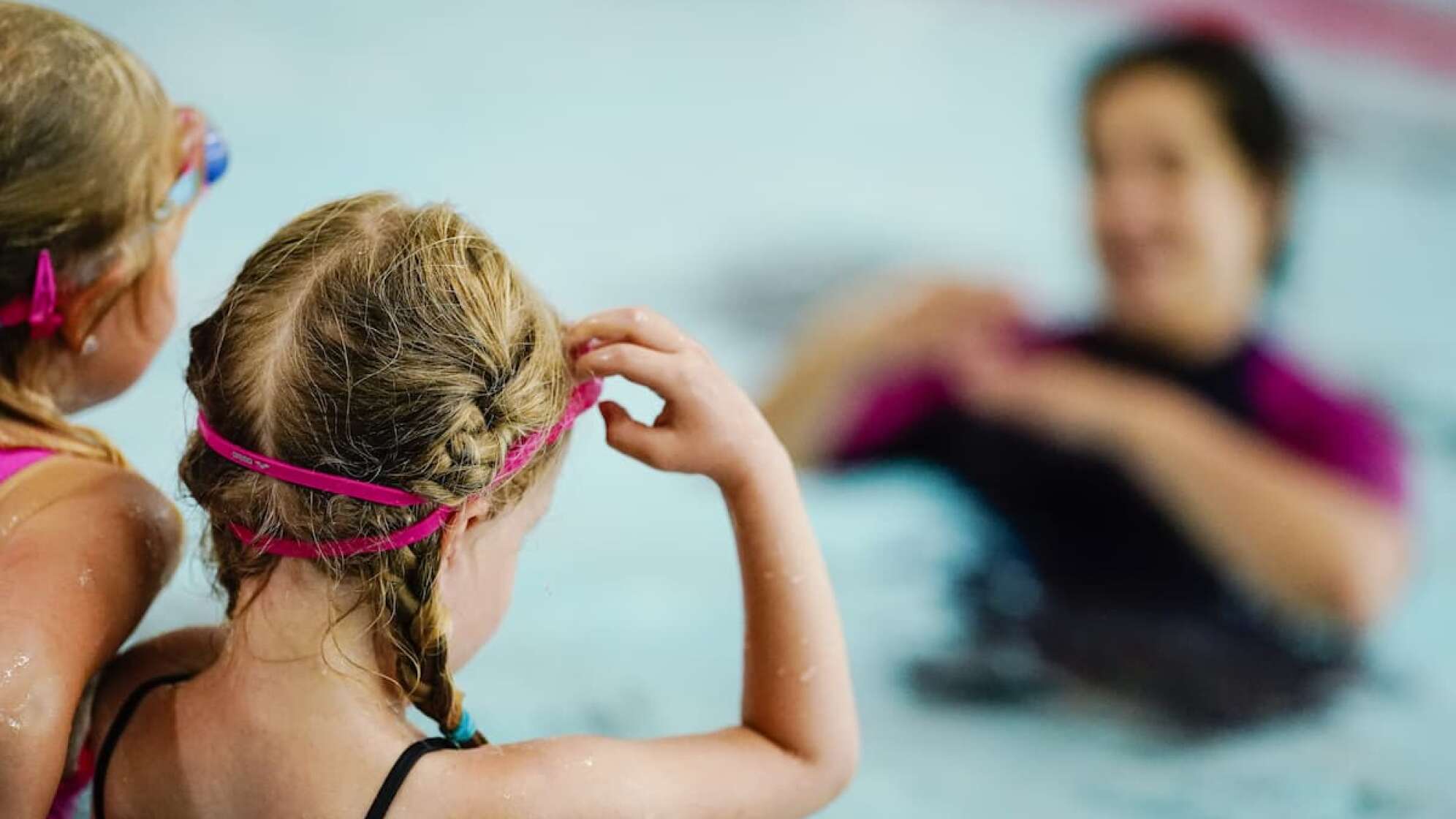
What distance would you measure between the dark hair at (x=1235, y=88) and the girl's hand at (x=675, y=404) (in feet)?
6.60

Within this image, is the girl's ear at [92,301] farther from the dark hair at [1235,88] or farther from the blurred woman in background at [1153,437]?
the dark hair at [1235,88]

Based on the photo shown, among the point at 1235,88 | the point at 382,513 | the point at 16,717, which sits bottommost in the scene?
the point at 16,717

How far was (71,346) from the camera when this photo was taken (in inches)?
41.7

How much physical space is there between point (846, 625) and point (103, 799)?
148cm

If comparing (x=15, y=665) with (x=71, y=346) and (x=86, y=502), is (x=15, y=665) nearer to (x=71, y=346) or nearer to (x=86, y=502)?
(x=86, y=502)

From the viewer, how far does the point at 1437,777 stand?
2.08 meters

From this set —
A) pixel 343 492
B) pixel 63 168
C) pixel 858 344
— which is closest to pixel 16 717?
pixel 343 492

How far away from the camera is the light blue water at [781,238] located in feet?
6.71

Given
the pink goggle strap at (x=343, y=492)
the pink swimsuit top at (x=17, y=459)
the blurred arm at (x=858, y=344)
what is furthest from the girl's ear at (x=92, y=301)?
the blurred arm at (x=858, y=344)

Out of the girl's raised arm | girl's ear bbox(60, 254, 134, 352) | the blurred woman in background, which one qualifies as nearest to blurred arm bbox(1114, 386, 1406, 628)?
the blurred woman in background

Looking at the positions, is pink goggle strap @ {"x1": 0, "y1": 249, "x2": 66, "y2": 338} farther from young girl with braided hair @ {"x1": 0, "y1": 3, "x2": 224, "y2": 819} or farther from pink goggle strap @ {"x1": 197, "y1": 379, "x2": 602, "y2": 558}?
pink goggle strap @ {"x1": 197, "y1": 379, "x2": 602, "y2": 558}

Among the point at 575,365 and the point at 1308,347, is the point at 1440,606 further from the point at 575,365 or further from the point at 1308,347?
the point at 575,365

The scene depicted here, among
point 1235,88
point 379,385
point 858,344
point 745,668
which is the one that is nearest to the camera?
point 379,385

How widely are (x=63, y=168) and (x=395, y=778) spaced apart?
0.51 meters
